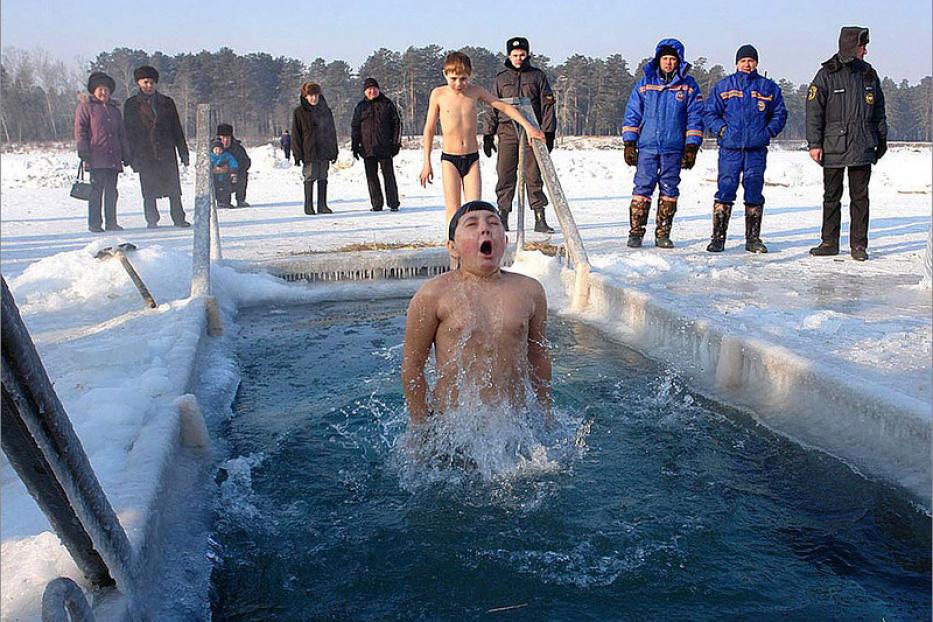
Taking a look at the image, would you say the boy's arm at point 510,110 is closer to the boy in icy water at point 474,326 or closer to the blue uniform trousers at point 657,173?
the blue uniform trousers at point 657,173

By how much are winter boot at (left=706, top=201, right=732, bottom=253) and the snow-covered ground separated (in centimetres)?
11

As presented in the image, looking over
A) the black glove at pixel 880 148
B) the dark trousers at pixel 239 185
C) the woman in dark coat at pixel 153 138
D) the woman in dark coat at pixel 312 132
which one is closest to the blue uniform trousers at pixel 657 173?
the black glove at pixel 880 148

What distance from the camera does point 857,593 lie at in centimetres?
244

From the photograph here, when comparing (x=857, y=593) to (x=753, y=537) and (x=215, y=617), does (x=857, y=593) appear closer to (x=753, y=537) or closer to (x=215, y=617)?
(x=753, y=537)

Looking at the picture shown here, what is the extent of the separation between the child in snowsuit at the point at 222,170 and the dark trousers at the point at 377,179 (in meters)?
3.22

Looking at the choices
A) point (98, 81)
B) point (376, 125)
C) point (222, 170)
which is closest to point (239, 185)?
point (222, 170)

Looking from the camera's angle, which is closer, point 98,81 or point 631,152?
point 631,152

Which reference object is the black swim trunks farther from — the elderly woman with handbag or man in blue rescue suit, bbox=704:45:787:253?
the elderly woman with handbag

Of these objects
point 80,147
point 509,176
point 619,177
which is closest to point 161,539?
point 509,176

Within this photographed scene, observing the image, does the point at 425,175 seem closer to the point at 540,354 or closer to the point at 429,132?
the point at 429,132

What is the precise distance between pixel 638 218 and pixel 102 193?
7.08 meters

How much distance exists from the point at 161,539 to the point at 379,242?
21.0 ft

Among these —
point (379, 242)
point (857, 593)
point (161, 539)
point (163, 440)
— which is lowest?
point (857, 593)

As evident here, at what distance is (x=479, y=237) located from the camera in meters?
3.10
